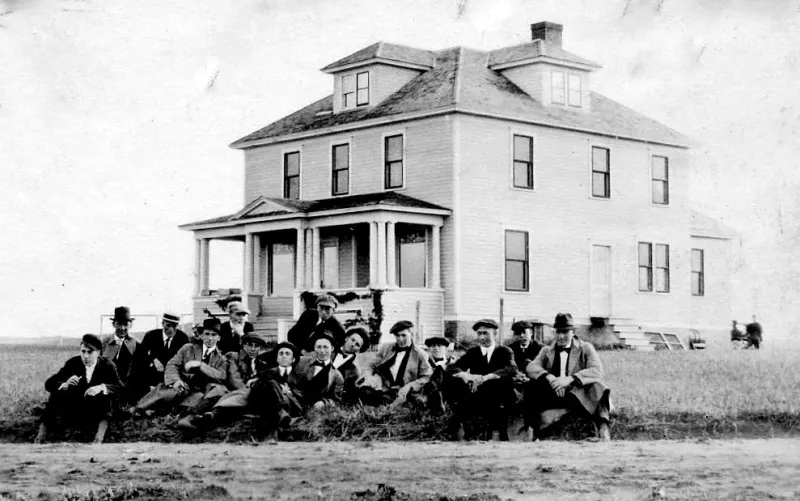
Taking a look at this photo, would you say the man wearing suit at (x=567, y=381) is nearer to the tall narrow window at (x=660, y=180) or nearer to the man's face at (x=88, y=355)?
the man's face at (x=88, y=355)

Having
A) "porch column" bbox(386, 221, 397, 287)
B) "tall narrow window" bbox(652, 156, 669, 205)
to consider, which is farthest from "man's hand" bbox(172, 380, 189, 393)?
"tall narrow window" bbox(652, 156, 669, 205)

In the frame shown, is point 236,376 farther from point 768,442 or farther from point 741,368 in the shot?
point 741,368

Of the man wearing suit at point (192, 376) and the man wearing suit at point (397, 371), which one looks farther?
the man wearing suit at point (192, 376)

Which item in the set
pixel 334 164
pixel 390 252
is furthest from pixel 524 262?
pixel 334 164

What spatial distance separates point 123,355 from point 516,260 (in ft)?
57.7

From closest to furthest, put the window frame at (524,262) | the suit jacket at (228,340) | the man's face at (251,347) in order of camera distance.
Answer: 1. the man's face at (251,347)
2. the suit jacket at (228,340)
3. the window frame at (524,262)

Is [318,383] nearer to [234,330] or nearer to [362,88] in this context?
[234,330]

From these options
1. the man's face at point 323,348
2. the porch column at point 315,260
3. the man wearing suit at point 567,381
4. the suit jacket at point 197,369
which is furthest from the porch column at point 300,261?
the man wearing suit at point 567,381

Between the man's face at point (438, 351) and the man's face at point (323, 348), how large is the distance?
1363 mm

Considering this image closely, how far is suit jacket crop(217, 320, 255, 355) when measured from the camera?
18922 millimetres

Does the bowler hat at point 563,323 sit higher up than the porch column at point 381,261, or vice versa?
the porch column at point 381,261

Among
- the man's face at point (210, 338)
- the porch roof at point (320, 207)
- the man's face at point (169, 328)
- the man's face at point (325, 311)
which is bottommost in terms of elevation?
the man's face at point (210, 338)

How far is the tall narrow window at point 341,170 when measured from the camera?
37.2 metres

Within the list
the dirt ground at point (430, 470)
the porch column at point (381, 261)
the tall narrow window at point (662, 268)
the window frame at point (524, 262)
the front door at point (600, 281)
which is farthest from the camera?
the tall narrow window at point (662, 268)
